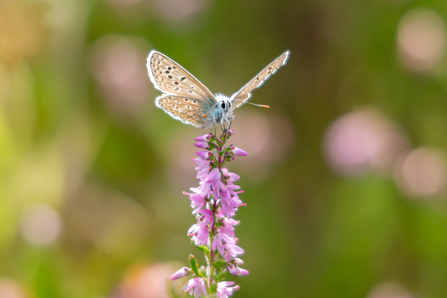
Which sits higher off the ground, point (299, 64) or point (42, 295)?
point (299, 64)

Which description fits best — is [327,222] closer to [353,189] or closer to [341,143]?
[353,189]

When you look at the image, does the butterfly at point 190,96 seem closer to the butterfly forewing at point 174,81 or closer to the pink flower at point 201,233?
the butterfly forewing at point 174,81

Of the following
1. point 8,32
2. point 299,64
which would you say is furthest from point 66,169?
point 299,64

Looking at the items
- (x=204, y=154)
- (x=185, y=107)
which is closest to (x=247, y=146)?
(x=185, y=107)

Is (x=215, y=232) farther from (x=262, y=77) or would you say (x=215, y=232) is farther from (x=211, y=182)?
(x=262, y=77)

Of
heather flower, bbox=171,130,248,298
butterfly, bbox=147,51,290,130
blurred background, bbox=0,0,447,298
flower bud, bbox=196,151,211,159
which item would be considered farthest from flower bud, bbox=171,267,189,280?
blurred background, bbox=0,0,447,298

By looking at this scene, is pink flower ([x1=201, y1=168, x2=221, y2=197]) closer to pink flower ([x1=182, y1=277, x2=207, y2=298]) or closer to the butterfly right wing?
pink flower ([x1=182, y1=277, x2=207, y2=298])
